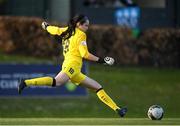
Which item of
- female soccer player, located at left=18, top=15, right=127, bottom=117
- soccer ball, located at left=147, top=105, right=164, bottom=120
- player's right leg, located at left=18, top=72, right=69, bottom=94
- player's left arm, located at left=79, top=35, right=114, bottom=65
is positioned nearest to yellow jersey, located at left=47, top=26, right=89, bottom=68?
female soccer player, located at left=18, top=15, right=127, bottom=117

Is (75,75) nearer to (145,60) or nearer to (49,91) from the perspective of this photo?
(49,91)

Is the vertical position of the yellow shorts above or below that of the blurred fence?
above

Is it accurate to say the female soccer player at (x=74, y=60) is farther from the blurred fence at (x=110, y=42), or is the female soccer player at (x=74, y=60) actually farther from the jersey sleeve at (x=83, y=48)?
the blurred fence at (x=110, y=42)

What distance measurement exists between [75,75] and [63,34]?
0.95 meters

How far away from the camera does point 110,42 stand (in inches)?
1240

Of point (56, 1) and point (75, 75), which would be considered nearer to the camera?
point (75, 75)

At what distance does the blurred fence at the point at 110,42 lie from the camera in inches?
1193

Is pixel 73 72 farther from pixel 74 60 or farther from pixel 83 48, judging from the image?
pixel 83 48

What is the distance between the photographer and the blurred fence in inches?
1193

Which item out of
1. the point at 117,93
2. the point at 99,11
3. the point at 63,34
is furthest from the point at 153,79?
the point at 63,34

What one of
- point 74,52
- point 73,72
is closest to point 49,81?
point 73,72

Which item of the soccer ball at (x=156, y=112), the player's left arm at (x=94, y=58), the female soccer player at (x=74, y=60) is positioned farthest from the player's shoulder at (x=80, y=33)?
the soccer ball at (x=156, y=112)

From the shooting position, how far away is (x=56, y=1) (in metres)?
34.6

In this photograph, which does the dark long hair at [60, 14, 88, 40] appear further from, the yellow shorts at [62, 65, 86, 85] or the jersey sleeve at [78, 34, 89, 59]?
the yellow shorts at [62, 65, 86, 85]
